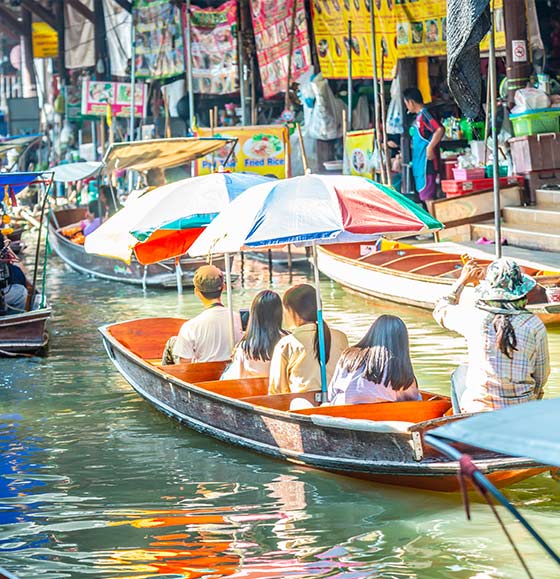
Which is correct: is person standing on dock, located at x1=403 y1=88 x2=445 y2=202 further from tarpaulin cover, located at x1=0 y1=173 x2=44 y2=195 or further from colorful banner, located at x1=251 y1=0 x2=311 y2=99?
tarpaulin cover, located at x1=0 y1=173 x2=44 y2=195

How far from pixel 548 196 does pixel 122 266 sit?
6.59m

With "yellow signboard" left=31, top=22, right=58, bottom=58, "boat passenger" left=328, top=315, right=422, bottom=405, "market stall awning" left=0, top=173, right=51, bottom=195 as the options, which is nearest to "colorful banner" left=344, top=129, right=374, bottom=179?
"market stall awning" left=0, top=173, right=51, bottom=195

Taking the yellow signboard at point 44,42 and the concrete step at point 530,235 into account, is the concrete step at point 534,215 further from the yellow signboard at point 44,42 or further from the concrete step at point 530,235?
the yellow signboard at point 44,42

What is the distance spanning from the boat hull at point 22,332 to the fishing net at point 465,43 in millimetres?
6500

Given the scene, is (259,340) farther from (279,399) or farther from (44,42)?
(44,42)

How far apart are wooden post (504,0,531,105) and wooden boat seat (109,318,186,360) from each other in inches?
231

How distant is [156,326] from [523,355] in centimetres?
536

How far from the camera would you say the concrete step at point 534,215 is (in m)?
13.6

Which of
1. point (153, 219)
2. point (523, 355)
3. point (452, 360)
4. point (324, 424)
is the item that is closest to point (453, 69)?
point (523, 355)

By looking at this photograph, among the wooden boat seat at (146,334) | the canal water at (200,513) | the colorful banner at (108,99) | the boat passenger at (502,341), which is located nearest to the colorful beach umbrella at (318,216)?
the boat passenger at (502,341)

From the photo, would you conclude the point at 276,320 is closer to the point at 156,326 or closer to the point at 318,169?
the point at 156,326

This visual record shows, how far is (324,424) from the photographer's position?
21.4 ft

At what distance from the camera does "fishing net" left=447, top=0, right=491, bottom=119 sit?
5.45 m

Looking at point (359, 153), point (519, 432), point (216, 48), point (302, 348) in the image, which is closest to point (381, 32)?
point (359, 153)
